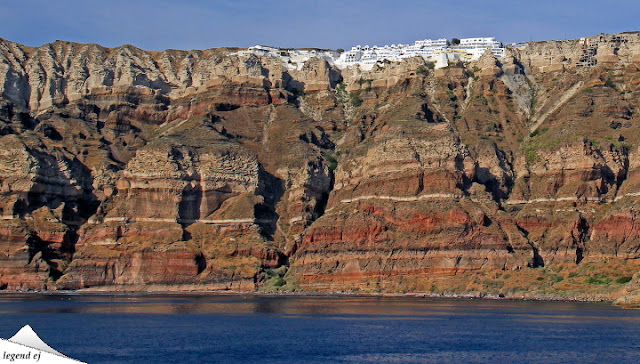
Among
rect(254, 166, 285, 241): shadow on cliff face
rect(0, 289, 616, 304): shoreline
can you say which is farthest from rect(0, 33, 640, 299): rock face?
rect(0, 289, 616, 304): shoreline

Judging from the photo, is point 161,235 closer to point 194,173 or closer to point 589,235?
point 194,173

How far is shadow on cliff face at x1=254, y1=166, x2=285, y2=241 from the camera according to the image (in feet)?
597

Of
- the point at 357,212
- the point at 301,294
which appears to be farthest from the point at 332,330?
the point at 357,212

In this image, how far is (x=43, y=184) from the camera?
186000 millimetres

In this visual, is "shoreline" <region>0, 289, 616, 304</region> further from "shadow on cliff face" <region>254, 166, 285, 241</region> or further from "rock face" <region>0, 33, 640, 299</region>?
"shadow on cliff face" <region>254, 166, 285, 241</region>

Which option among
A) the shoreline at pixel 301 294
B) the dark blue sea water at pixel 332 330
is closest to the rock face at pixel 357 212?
the shoreline at pixel 301 294

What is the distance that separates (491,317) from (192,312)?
3598 centimetres

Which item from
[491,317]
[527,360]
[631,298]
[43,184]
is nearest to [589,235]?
[631,298]

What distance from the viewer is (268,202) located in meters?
190

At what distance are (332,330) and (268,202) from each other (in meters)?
92.5

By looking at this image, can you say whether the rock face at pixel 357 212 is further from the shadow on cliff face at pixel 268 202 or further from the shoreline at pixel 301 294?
the shoreline at pixel 301 294

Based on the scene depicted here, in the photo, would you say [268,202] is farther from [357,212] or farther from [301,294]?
[301,294]

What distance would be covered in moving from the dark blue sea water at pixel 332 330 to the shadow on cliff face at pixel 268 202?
137 feet

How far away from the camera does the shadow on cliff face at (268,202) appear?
181875mm
